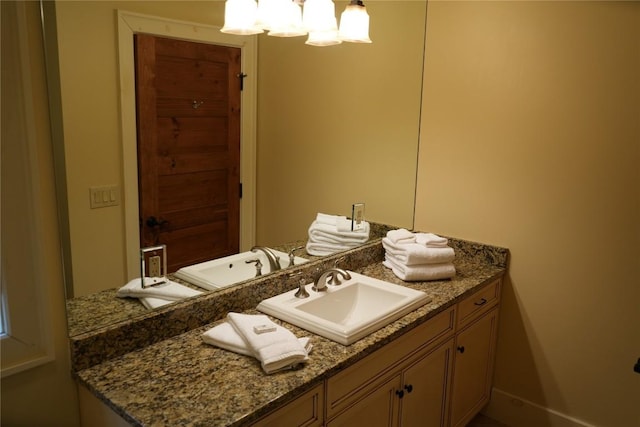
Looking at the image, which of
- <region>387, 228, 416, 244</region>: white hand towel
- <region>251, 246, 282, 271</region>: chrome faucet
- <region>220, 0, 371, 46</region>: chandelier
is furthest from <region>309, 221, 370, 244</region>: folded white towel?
<region>220, 0, 371, 46</region>: chandelier

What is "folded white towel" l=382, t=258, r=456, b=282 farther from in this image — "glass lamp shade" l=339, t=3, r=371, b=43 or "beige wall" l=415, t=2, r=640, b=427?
"glass lamp shade" l=339, t=3, r=371, b=43

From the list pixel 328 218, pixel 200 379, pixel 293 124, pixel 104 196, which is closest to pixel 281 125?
pixel 293 124

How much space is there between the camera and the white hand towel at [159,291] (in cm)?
163

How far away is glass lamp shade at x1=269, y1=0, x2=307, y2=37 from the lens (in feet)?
6.34

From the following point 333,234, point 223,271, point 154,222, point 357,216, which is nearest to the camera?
point 154,222

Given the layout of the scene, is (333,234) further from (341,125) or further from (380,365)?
(380,365)

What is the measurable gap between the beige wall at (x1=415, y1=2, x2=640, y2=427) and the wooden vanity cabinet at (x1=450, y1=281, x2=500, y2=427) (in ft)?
0.33

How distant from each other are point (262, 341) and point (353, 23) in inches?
55.7

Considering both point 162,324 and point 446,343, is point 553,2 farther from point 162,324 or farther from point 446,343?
point 162,324

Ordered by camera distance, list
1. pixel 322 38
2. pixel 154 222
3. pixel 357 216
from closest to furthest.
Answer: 1. pixel 154 222
2. pixel 322 38
3. pixel 357 216

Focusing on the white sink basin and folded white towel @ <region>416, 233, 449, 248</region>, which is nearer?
the white sink basin

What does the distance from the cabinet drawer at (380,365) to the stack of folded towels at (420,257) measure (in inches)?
8.7

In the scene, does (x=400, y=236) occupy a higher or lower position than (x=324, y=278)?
higher

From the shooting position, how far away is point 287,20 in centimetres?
198
